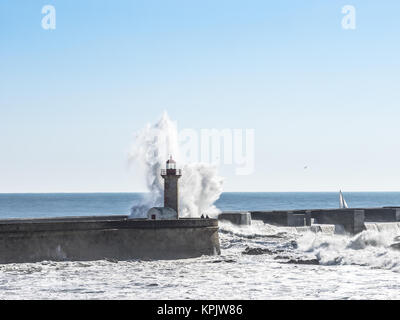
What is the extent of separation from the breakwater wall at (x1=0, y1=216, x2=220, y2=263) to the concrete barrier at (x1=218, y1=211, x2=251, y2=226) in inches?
325

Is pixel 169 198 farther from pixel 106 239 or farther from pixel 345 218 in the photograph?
pixel 345 218

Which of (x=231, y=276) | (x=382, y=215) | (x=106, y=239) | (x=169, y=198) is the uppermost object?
(x=169, y=198)

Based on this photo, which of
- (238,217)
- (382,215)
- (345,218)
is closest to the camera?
(238,217)

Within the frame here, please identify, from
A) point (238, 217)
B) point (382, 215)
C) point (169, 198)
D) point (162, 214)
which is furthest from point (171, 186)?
point (382, 215)

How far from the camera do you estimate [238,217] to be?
1545 inches

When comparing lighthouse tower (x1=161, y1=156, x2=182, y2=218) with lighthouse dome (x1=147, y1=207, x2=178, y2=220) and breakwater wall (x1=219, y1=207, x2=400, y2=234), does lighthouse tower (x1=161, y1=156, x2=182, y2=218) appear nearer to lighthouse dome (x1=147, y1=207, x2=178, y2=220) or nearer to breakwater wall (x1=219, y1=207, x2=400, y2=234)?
lighthouse dome (x1=147, y1=207, x2=178, y2=220)

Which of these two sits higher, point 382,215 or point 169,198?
point 169,198

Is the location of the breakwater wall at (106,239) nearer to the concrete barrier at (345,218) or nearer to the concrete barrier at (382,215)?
the concrete barrier at (345,218)

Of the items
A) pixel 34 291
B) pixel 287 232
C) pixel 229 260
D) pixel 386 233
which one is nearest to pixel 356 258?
pixel 229 260

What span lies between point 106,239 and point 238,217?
12072mm

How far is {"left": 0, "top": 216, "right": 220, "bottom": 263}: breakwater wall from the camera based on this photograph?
27.1 m

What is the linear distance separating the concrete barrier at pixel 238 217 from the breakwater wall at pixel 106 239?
325 inches
